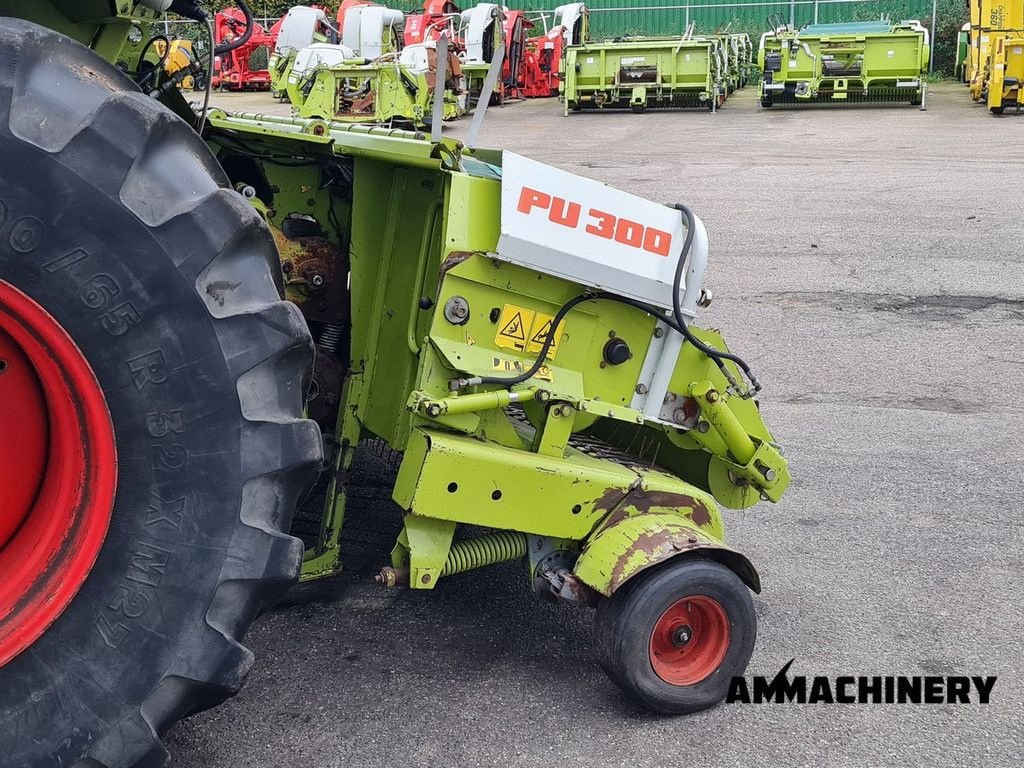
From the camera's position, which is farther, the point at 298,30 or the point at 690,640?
the point at 298,30

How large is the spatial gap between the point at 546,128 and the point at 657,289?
53.3ft

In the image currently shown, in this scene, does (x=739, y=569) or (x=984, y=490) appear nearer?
(x=739, y=569)

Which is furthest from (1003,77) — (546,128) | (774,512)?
(774,512)

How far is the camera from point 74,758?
2.25 m

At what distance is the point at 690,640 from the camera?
3227 mm

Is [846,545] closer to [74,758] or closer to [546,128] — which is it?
[74,758]

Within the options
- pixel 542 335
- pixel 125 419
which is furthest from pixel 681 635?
pixel 125 419

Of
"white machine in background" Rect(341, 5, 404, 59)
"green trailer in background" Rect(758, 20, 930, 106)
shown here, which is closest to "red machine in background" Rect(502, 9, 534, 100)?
"white machine in background" Rect(341, 5, 404, 59)

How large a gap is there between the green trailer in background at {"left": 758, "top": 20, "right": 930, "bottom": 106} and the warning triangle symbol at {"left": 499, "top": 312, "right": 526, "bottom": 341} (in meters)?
18.3

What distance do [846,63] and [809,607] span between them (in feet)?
59.7

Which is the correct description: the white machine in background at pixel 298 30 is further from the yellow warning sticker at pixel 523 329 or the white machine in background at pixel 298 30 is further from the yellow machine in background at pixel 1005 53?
the yellow warning sticker at pixel 523 329

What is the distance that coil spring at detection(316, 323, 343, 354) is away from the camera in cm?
350

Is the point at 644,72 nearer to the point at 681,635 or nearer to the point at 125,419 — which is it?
the point at 681,635

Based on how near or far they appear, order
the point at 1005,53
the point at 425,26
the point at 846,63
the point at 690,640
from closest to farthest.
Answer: the point at 690,640 → the point at 1005,53 → the point at 846,63 → the point at 425,26
